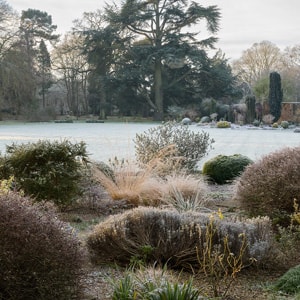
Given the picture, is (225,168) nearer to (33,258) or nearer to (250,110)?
(33,258)

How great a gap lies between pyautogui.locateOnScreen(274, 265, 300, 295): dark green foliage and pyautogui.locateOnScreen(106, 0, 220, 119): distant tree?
25.9 metres

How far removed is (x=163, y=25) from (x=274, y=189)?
89.8 ft

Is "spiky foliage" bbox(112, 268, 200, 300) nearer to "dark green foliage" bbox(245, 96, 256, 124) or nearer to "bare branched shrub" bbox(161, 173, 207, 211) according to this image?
"bare branched shrub" bbox(161, 173, 207, 211)

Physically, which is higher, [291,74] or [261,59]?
[261,59]

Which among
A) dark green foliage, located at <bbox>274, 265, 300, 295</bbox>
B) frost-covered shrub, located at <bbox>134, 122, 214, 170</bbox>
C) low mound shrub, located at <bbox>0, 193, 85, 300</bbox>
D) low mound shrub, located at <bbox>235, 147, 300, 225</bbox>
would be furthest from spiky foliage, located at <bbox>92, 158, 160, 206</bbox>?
low mound shrub, located at <bbox>0, 193, 85, 300</bbox>

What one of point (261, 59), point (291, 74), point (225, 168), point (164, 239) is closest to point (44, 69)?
point (261, 59)

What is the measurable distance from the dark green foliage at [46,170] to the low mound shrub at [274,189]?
78.1 inches

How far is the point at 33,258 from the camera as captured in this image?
87.6 inches

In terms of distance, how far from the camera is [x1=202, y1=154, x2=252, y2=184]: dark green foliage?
761cm

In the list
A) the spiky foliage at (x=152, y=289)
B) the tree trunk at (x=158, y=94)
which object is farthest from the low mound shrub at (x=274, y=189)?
the tree trunk at (x=158, y=94)

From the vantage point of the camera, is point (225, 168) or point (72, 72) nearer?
point (225, 168)

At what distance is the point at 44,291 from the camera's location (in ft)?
7.26

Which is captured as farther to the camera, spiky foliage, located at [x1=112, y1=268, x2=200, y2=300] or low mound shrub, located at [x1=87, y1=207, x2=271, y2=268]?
low mound shrub, located at [x1=87, y1=207, x2=271, y2=268]

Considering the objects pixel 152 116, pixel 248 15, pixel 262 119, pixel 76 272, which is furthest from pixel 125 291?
pixel 152 116
